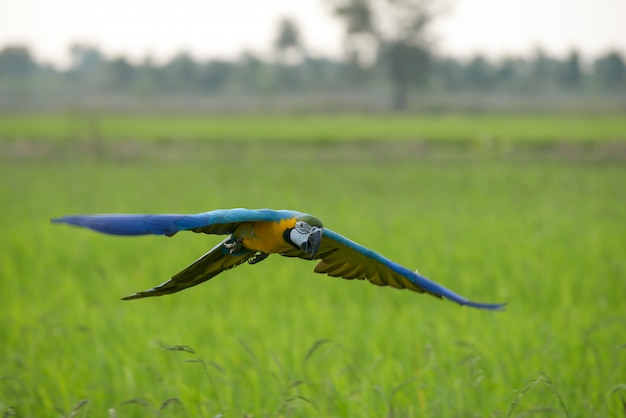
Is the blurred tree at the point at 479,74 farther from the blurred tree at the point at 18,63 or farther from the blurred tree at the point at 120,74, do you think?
the blurred tree at the point at 18,63

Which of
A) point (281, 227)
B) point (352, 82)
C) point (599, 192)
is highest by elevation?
point (352, 82)

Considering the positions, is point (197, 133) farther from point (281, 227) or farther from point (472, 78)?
point (472, 78)

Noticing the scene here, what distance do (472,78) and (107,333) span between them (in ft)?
201

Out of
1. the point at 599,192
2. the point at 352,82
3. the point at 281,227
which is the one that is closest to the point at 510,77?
the point at 352,82

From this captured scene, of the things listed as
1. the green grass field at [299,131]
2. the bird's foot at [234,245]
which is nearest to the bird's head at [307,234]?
the bird's foot at [234,245]

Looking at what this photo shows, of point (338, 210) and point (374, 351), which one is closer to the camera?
point (374, 351)

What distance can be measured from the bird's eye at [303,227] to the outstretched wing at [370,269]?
8.4 inches

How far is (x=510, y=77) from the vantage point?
6262 centimetres

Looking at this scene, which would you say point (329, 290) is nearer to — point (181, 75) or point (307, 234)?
point (307, 234)

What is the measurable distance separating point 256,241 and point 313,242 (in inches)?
6.4

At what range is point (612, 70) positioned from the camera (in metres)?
66.6

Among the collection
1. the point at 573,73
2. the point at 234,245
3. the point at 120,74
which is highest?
the point at 120,74

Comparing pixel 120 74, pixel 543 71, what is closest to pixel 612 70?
pixel 543 71

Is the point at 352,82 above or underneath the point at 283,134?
above
